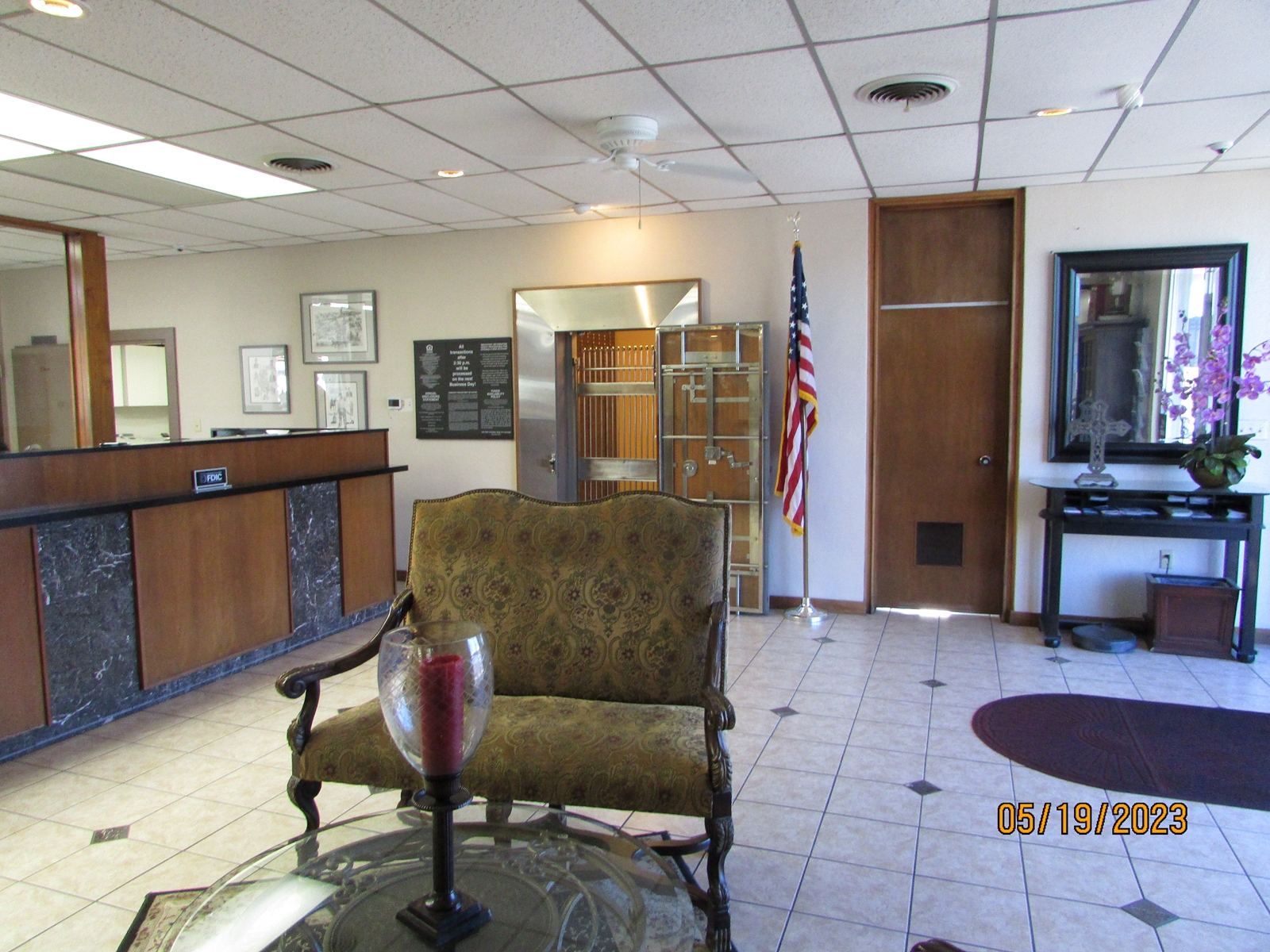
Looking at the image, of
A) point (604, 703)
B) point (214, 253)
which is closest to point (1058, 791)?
point (604, 703)

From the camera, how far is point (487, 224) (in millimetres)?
6078

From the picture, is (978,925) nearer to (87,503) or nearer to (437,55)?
(437,55)

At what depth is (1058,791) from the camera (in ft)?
9.97

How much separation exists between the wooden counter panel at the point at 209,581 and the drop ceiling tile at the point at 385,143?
6.09 ft

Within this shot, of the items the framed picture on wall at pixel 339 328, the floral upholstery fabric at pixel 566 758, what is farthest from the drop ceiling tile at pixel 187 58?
the framed picture on wall at pixel 339 328

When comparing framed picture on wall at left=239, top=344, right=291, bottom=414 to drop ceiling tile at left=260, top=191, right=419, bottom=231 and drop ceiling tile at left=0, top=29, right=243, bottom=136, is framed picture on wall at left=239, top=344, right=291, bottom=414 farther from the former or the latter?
drop ceiling tile at left=0, top=29, right=243, bottom=136

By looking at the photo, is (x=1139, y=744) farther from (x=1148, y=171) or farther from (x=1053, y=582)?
(x=1148, y=171)

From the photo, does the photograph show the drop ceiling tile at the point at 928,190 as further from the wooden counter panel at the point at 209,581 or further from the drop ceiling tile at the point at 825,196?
the wooden counter panel at the point at 209,581

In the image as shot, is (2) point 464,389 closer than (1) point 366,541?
No

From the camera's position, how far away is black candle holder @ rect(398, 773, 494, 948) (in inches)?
57.8

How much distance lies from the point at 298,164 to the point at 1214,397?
5.19 meters

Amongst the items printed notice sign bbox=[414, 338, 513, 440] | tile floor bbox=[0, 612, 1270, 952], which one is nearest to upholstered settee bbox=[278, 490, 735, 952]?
tile floor bbox=[0, 612, 1270, 952]

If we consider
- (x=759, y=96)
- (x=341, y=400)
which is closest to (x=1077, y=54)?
(x=759, y=96)

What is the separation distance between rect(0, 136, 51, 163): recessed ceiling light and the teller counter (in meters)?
1.54
